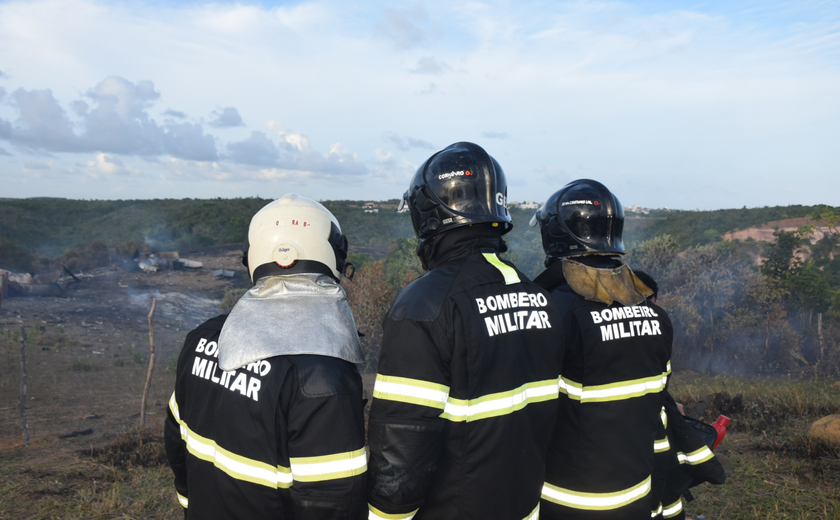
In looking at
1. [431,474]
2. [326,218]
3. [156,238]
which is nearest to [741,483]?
[431,474]

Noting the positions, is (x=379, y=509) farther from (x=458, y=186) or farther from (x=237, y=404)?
(x=458, y=186)

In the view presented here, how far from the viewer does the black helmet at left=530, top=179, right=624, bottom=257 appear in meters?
2.97

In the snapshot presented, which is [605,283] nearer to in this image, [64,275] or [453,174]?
[453,174]

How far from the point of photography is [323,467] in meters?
1.76

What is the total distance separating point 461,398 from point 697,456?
192cm

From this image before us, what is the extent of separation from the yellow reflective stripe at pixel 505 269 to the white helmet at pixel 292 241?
28.4 inches

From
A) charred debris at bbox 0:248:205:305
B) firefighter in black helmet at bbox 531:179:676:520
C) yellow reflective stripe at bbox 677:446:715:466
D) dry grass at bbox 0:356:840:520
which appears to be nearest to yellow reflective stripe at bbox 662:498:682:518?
yellow reflective stripe at bbox 677:446:715:466

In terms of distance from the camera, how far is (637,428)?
8.21ft

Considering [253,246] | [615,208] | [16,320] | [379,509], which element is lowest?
[16,320]

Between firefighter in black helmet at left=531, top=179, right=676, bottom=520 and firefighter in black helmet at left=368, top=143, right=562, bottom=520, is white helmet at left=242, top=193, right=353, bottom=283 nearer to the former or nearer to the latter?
firefighter in black helmet at left=368, top=143, right=562, bottom=520

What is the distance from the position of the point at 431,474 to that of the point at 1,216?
65442mm

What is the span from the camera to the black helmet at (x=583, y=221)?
2967 millimetres

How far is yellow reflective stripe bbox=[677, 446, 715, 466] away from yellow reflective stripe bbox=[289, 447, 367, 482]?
2194 millimetres

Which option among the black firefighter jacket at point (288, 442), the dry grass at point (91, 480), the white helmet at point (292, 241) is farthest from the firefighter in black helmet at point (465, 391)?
the dry grass at point (91, 480)
